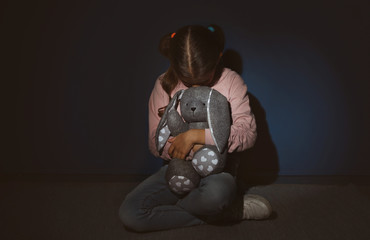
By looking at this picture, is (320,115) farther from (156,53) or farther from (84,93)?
(84,93)

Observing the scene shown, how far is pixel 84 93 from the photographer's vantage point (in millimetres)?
1639

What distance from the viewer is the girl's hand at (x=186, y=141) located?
1158mm

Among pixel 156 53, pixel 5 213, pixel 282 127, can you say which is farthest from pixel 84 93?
pixel 282 127

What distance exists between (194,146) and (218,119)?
0.43 ft

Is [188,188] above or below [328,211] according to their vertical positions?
above

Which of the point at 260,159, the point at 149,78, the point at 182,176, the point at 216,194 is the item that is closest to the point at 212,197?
the point at 216,194

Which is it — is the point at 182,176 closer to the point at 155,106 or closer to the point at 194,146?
the point at 194,146

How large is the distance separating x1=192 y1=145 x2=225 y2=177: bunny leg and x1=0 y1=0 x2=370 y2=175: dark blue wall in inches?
20.8

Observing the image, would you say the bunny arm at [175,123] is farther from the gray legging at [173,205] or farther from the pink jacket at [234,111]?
the gray legging at [173,205]

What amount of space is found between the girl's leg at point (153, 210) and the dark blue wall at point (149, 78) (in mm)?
418

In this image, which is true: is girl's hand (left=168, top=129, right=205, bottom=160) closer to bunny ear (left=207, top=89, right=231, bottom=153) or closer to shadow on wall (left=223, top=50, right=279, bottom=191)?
bunny ear (left=207, top=89, right=231, bottom=153)

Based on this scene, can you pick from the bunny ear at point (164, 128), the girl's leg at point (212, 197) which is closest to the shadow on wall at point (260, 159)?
the girl's leg at point (212, 197)

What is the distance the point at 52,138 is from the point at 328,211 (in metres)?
1.28

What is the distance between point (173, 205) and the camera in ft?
4.29
